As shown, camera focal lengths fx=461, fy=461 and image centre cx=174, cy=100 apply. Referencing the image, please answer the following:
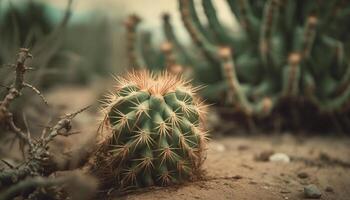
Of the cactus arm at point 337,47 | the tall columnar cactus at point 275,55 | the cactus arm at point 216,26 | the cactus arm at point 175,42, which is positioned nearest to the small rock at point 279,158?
the tall columnar cactus at point 275,55

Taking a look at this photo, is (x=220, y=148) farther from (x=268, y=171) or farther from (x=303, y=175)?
(x=303, y=175)

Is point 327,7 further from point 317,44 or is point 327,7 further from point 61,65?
point 61,65

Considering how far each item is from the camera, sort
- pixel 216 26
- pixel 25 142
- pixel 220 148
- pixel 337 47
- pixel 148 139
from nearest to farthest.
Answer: pixel 25 142
pixel 148 139
pixel 220 148
pixel 337 47
pixel 216 26

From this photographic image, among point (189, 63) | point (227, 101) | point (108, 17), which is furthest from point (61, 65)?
point (227, 101)

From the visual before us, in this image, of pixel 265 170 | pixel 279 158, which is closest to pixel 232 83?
pixel 279 158

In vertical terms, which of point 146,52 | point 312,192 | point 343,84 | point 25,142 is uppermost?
point 146,52

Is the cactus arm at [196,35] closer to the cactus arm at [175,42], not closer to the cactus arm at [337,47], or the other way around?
the cactus arm at [175,42]
